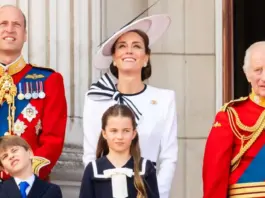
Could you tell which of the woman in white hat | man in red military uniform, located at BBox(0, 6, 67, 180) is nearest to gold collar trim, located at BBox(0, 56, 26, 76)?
man in red military uniform, located at BBox(0, 6, 67, 180)

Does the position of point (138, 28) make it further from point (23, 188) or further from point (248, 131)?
point (23, 188)

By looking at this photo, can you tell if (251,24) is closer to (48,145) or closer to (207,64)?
(207,64)

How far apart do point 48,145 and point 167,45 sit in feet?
6.62

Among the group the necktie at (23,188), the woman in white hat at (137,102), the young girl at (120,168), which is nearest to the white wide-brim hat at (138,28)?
the woman in white hat at (137,102)

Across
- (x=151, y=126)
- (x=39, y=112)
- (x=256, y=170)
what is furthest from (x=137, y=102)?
(x=256, y=170)

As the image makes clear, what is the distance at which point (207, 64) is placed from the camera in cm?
864

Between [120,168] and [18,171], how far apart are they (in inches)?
19.2

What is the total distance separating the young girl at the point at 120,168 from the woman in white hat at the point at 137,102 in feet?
1.13

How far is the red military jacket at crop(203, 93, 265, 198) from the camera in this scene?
21.0 feet

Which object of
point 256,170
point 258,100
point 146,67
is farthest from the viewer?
point 146,67

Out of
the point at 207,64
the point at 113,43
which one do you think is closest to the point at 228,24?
the point at 207,64

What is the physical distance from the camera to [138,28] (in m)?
7.07

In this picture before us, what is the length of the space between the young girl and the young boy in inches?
9.1

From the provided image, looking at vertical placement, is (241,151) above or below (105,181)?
above
